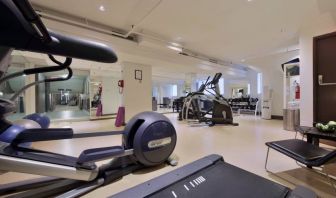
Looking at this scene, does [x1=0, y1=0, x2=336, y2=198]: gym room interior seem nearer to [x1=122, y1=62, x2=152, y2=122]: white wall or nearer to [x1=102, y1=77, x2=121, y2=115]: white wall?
[x1=122, y1=62, x2=152, y2=122]: white wall

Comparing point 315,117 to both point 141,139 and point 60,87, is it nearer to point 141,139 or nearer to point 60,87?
point 141,139

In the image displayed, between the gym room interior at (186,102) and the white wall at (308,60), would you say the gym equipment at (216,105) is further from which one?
the white wall at (308,60)

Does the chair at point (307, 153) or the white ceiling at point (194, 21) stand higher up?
the white ceiling at point (194, 21)

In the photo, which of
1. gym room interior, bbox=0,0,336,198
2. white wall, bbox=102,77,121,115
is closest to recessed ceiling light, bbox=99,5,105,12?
gym room interior, bbox=0,0,336,198

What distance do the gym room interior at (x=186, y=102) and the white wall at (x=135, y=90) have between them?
→ 0.04 m

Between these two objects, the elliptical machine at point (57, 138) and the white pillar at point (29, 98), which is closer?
the elliptical machine at point (57, 138)

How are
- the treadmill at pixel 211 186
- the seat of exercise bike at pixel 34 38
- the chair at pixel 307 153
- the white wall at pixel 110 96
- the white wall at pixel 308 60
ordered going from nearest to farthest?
the seat of exercise bike at pixel 34 38
the treadmill at pixel 211 186
the chair at pixel 307 153
the white wall at pixel 308 60
the white wall at pixel 110 96

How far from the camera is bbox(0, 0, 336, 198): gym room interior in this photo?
3.71 ft

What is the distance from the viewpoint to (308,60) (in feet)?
11.4

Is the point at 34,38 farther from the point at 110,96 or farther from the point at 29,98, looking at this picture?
the point at 110,96

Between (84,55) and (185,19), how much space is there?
11.1ft

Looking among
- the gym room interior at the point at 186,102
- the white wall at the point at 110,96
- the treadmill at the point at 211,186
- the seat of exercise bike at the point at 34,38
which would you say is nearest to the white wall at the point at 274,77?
the gym room interior at the point at 186,102

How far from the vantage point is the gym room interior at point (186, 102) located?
1.13 meters

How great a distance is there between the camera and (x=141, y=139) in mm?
1770
